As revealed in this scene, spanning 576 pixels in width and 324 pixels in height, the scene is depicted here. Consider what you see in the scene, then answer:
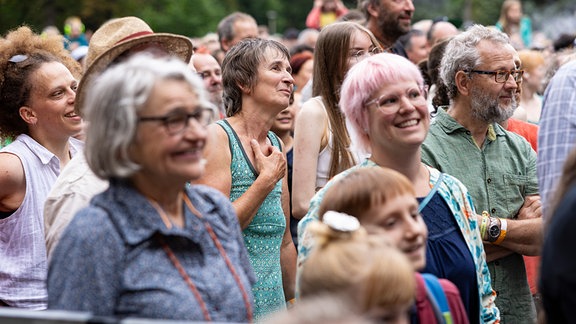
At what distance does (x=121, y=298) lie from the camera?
2.82 metres

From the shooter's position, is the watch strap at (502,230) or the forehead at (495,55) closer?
the watch strap at (502,230)

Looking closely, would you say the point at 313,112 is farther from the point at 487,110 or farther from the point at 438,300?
the point at 438,300

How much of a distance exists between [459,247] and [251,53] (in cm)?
177

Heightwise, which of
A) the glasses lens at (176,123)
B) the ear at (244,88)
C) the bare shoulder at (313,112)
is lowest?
the bare shoulder at (313,112)

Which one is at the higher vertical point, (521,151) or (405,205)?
(405,205)

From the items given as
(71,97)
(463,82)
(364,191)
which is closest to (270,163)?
(71,97)

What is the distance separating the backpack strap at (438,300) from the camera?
3.32m

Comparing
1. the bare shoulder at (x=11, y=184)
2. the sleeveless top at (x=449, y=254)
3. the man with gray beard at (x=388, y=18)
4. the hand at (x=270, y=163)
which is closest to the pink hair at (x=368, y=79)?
the sleeveless top at (x=449, y=254)

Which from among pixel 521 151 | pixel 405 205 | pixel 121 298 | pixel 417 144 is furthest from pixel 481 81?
pixel 121 298

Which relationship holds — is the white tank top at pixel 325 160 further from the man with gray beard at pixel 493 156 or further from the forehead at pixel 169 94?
the forehead at pixel 169 94

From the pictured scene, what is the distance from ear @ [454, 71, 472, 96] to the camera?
5.04m

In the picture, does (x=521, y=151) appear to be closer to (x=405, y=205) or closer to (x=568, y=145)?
(x=568, y=145)

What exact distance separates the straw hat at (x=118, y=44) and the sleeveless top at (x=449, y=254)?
144cm

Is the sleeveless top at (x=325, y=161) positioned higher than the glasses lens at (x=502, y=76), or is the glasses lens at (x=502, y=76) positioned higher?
the glasses lens at (x=502, y=76)
